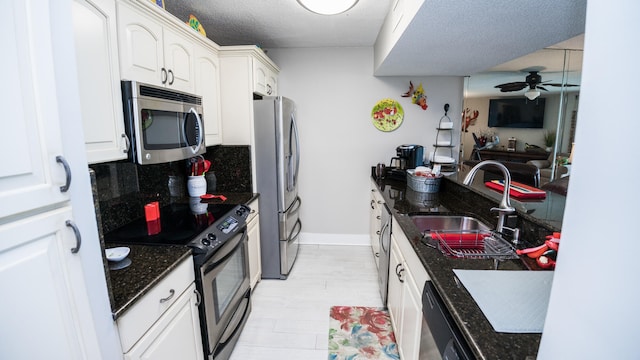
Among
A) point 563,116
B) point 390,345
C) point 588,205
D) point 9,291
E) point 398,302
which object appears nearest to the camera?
point 588,205

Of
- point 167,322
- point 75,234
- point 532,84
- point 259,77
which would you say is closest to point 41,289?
point 75,234

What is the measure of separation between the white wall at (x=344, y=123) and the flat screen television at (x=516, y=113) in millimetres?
448

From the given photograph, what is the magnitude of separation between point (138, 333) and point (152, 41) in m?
1.45

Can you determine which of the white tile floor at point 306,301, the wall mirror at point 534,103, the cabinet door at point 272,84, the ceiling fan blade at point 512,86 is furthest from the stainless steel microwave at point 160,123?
the ceiling fan blade at point 512,86

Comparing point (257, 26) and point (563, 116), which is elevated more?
point (257, 26)

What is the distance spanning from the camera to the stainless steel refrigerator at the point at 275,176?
2.42 meters

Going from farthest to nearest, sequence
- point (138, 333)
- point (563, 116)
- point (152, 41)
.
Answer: point (563, 116) < point (152, 41) < point (138, 333)

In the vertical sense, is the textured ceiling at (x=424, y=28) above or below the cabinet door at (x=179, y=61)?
above

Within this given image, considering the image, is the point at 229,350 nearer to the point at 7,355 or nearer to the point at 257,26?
the point at 7,355

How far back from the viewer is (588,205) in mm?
351

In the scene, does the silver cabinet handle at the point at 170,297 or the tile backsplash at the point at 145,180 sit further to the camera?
the tile backsplash at the point at 145,180

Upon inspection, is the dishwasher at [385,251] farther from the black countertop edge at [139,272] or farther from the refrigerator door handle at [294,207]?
the black countertop edge at [139,272]

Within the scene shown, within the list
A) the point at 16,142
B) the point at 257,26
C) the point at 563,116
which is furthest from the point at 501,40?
the point at 16,142

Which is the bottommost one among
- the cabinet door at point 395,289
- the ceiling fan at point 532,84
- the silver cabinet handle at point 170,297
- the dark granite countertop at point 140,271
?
the cabinet door at point 395,289
